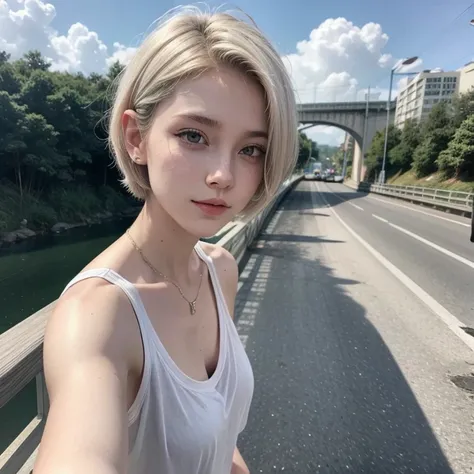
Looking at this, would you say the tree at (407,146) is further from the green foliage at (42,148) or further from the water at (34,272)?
the water at (34,272)

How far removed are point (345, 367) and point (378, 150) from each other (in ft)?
164

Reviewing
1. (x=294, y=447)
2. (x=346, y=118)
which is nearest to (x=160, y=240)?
(x=294, y=447)

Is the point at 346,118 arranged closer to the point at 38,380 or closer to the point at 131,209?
the point at 131,209

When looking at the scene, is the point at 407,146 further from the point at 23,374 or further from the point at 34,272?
the point at 23,374

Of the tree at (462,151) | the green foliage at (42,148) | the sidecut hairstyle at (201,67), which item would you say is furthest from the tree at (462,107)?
the sidecut hairstyle at (201,67)

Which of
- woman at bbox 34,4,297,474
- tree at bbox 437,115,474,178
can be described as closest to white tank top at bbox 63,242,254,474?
Answer: woman at bbox 34,4,297,474

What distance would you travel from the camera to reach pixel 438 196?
2148cm

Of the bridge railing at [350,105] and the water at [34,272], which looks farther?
the bridge railing at [350,105]

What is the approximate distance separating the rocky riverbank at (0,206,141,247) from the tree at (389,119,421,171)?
29.2m

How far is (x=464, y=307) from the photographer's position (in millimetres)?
5055

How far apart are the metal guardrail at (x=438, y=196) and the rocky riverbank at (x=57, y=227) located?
22114 mm

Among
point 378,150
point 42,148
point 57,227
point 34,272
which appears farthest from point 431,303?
point 378,150

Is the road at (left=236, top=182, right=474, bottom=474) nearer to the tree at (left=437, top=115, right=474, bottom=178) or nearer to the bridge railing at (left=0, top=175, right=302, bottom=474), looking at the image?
the bridge railing at (left=0, top=175, right=302, bottom=474)

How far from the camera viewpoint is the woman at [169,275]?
740 millimetres
